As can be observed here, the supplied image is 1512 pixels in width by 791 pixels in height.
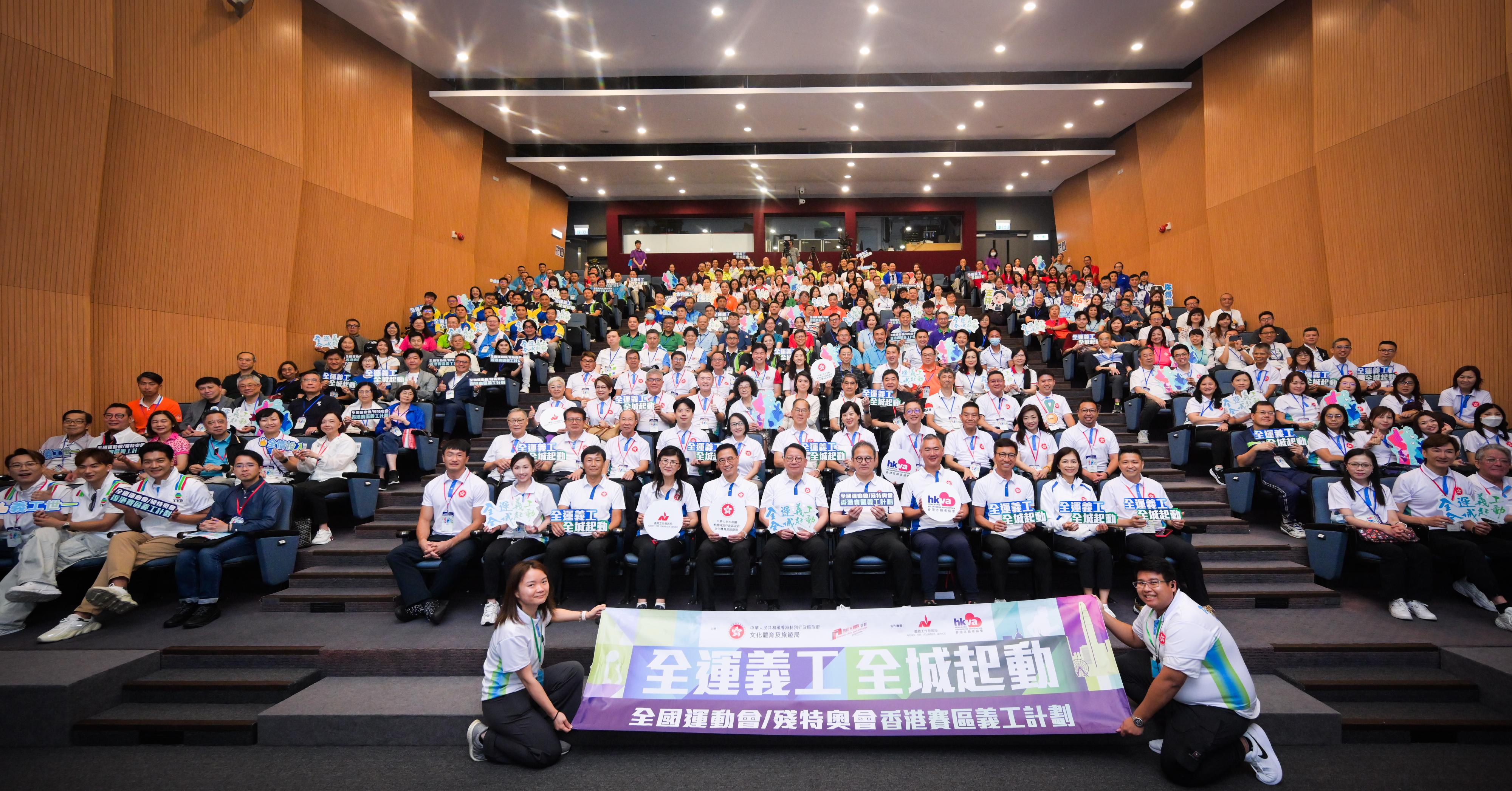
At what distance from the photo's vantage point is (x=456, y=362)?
6938 millimetres

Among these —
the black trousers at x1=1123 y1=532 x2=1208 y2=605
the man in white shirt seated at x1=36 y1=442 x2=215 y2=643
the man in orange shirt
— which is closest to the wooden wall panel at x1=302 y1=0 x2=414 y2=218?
the man in orange shirt

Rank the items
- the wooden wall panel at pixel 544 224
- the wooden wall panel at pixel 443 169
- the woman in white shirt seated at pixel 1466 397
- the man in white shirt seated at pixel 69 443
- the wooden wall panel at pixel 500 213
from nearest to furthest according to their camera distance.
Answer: the man in white shirt seated at pixel 69 443, the woman in white shirt seated at pixel 1466 397, the wooden wall panel at pixel 443 169, the wooden wall panel at pixel 500 213, the wooden wall panel at pixel 544 224

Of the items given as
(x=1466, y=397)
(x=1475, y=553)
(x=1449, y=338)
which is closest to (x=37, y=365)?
(x=1475, y=553)

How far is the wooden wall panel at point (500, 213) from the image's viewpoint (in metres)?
13.1

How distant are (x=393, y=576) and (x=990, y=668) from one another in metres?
4.21

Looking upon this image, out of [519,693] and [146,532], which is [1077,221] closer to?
[519,693]

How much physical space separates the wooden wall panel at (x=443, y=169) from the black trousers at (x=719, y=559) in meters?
9.58

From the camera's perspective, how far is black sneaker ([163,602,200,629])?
4145 mm

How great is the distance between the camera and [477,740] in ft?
9.93

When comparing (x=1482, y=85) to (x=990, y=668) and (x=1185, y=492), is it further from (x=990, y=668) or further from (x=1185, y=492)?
(x=990, y=668)

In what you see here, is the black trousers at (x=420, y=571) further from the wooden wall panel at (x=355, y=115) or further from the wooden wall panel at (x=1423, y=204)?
the wooden wall panel at (x=1423, y=204)

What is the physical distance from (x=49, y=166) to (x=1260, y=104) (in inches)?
557

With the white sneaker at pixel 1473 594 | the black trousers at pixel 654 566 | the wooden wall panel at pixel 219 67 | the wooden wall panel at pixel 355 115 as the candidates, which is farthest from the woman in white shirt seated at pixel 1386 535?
the wooden wall panel at pixel 355 115

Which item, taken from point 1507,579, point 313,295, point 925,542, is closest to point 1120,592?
point 925,542
